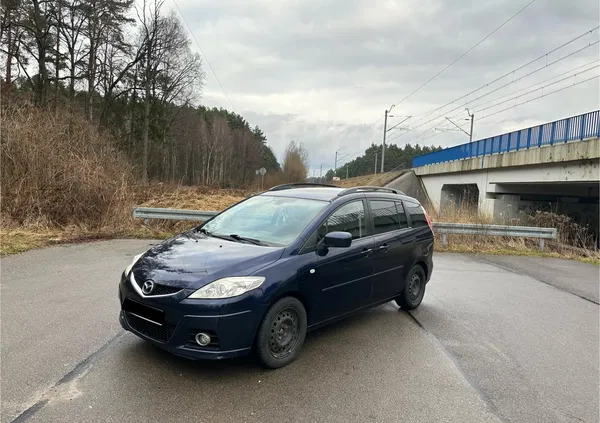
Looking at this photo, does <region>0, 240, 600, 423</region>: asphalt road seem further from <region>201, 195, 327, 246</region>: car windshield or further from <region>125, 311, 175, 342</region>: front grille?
<region>201, 195, 327, 246</region>: car windshield

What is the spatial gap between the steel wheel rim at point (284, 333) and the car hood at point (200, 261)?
1.77 ft

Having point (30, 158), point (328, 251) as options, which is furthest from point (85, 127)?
point (328, 251)

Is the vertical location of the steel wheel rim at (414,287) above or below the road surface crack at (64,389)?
above

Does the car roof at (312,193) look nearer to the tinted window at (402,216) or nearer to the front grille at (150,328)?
the tinted window at (402,216)

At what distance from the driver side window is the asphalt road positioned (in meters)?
1.15

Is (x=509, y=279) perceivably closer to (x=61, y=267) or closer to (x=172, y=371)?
(x=172, y=371)

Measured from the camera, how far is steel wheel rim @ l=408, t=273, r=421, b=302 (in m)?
6.02

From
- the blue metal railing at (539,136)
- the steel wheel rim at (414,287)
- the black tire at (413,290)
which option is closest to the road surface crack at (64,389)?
the black tire at (413,290)

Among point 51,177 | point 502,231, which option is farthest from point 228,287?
point 502,231

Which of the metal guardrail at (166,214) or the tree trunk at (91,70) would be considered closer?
the metal guardrail at (166,214)

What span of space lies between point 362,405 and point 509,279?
6642mm

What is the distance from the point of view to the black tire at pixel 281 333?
3.83 metres

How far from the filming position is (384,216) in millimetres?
5594

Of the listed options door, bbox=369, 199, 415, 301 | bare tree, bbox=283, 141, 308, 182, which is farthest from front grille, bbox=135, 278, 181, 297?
bare tree, bbox=283, 141, 308, 182
